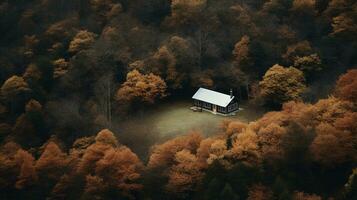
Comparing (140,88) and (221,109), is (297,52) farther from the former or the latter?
(140,88)

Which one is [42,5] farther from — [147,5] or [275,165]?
[275,165]

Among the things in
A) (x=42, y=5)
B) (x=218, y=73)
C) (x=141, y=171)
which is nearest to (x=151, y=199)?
(x=141, y=171)

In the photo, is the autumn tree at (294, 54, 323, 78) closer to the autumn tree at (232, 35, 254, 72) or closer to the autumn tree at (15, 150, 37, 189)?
the autumn tree at (232, 35, 254, 72)

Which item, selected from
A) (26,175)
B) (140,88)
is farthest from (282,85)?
(26,175)

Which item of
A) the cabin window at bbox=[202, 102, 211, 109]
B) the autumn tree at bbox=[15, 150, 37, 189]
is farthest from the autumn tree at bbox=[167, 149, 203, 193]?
the autumn tree at bbox=[15, 150, 37, 189]

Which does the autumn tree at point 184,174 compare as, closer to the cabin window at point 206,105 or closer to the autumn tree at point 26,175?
the cabin window at point 206,105

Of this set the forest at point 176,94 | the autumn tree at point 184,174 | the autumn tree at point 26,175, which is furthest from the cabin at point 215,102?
the autumn tree at point 26,175
